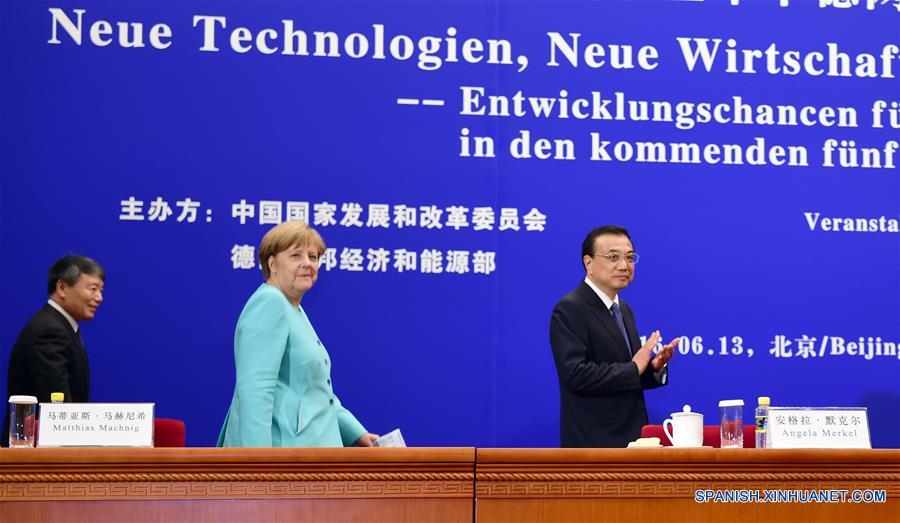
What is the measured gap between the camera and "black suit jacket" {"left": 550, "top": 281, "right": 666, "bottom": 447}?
11.3 feet

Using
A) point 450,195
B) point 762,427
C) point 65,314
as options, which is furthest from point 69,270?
point 762,427

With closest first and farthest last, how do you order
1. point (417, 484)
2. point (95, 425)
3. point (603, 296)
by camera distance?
point (417, 484) → point (95, 425) → point (603, 296)

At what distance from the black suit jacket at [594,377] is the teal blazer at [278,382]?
94 cm

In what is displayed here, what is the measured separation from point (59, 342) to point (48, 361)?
0.07 meters

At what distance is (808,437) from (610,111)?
7.32 ft

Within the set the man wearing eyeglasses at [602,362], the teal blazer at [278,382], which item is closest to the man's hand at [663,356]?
the man wearing eyeglasses at [602,362]

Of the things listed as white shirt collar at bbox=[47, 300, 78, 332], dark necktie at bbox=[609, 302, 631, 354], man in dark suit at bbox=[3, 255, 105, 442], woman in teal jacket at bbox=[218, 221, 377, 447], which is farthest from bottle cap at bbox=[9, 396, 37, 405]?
dark necktie at bbox=[609, 302, 631, 354]

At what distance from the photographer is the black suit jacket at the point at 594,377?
3.46m

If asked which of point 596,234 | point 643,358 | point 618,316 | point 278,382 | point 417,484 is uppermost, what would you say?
point 596,234

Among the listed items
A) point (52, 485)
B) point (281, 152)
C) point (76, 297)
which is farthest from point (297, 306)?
point (281, 152)

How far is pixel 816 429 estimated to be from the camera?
7.81ft

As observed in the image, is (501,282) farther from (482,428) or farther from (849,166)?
(849,166)

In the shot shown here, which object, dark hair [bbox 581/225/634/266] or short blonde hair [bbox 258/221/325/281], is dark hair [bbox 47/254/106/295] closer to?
short blonde hair [bbox 258/221/325/281]

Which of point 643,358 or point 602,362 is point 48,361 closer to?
point 602,362
